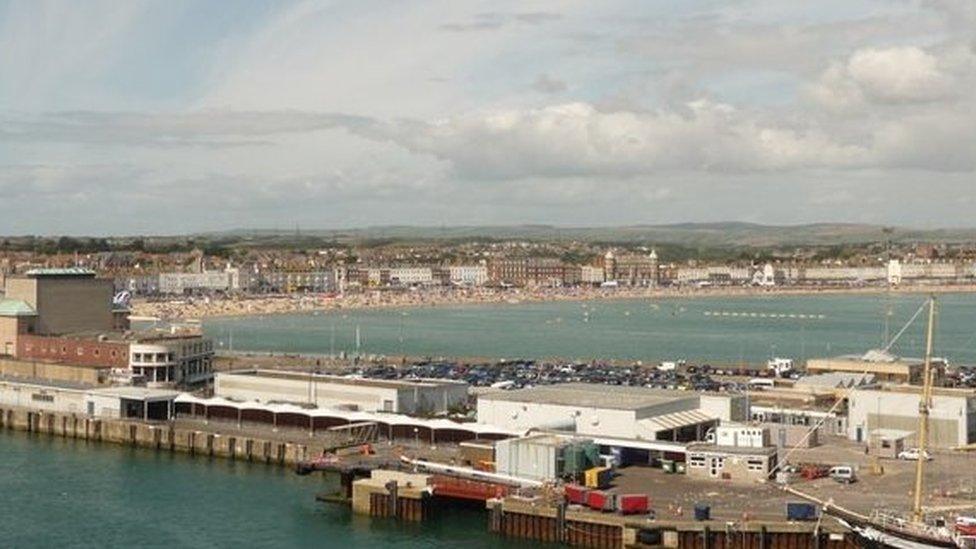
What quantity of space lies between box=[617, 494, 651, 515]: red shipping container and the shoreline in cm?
4664

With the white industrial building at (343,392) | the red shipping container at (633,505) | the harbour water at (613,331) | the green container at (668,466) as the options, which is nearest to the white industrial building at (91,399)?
the white industrial building at (343,392)

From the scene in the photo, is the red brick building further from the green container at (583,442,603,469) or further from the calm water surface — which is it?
the green container at (583,442,603,469)

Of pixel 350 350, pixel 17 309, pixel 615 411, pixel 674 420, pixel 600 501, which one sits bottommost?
pixel 350 350

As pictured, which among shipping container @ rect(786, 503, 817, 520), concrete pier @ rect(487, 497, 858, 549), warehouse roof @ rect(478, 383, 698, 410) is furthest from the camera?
warehouse roof @ rect(478, 383, 698, 410)

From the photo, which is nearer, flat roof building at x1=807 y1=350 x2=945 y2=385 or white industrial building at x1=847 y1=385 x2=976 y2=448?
white industrial building at x1=847 y1=385 x2=976 y2=448

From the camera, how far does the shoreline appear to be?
67.0 meters

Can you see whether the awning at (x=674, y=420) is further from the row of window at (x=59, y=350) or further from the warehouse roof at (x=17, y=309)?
the warehouse roof at (x=17, y=309)

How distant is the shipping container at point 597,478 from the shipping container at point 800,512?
245 cm

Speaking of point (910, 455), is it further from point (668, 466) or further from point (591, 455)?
point (591, 455)

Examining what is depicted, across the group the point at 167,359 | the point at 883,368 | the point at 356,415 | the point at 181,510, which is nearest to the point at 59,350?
the point at 167,359

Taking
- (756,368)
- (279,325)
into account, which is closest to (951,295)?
(279,325)

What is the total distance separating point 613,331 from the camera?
56.3m

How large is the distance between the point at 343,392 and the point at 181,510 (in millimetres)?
6007

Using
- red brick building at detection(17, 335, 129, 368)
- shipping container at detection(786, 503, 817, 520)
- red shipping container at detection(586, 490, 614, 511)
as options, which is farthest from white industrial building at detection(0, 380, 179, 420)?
shipping container at detection(786, 503, 817, 520)
